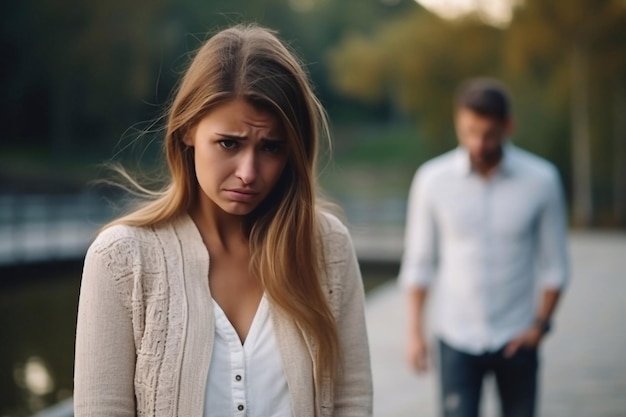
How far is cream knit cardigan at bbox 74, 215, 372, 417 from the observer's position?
2.10 metres

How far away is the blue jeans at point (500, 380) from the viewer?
4371 mm

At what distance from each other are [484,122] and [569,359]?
5.57 m

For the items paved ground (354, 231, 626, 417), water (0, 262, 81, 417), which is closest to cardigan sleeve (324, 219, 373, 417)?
paved ground (354, 231, 626, 417)

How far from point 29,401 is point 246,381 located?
289 inches

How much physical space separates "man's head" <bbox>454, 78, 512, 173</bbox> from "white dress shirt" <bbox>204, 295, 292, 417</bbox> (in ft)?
7.96

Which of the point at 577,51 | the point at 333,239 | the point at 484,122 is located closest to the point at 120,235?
the point at 333,239

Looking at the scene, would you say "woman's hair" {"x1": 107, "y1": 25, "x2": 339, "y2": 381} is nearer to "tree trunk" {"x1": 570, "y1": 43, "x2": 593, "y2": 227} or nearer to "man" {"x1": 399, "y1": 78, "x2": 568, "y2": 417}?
"man" {"x1": 399, "y1": 78, "x2": 568, "y2": 417}

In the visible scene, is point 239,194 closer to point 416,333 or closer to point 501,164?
point 501,164

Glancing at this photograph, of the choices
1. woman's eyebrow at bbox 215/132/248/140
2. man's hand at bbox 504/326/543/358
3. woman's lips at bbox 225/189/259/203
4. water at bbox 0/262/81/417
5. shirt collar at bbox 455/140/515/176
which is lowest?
water at bbox 0/262/81/417

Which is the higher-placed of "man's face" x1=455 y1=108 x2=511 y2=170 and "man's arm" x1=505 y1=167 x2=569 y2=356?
"man's face" x1=455 y1=108 x2=511 y2=170

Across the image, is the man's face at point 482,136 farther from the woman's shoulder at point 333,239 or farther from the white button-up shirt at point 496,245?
the woman's shoulder at point 333,239

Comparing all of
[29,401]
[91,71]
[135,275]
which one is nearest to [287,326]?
[135,275]

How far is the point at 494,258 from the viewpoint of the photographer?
4.45 metres

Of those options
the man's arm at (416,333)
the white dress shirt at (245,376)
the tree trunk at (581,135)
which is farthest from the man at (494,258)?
the tree trunk at (581,135)
